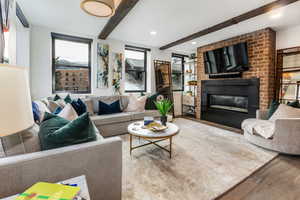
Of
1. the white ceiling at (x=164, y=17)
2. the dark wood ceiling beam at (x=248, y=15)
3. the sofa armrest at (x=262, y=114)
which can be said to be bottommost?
the sofa armrest at (x=262, y=114)

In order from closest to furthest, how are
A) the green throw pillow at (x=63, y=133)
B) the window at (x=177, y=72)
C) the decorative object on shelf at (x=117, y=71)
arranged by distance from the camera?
the green throw pillow at (x=63, y=133) < the decorative object on shelf at (x=117, y=71) < the window at (x=177, y=72)

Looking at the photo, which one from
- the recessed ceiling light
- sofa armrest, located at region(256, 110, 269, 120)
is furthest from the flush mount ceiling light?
sofa armrest, located at region(256, 110, 269, 120)

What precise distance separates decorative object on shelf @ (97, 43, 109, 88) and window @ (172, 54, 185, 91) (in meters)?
2.57

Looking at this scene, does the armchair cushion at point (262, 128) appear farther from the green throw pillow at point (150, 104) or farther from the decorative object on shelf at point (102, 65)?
the decorative object on shelf at point (102, 65)

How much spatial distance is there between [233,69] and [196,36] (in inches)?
51.3

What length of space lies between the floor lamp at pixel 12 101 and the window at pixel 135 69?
3.96 m

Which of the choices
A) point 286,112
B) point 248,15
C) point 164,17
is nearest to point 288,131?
point 286,112

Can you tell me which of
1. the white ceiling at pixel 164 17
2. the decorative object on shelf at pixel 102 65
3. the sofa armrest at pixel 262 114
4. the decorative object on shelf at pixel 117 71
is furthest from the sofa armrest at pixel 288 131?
the decorative object on shelf at pixel 102 65

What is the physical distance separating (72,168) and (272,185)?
2103 millimetres

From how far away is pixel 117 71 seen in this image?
420cm

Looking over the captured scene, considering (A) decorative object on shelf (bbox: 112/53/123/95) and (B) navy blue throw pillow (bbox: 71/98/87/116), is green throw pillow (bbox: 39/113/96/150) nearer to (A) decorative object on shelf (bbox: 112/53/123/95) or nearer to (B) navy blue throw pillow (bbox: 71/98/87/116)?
(B) navy blue throw pillow (bbox: 71/98/87/116)

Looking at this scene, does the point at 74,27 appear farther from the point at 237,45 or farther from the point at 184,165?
the point at 237,45

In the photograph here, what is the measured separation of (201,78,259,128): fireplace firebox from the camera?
3500 mm

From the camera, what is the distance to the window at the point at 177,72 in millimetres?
5488
